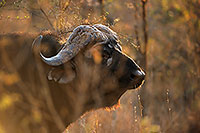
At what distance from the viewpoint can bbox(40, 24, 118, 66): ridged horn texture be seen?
4863 mm

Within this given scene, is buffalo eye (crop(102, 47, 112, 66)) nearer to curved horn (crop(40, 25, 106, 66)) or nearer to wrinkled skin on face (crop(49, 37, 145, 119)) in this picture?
wrinkled skin on face (crop(49, 37, 145, 119))

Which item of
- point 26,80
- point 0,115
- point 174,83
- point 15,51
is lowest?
point 174,83

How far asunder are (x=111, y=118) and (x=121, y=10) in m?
8.20

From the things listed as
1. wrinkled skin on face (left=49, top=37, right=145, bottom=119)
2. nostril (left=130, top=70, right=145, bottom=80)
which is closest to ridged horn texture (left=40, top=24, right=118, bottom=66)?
wrinkled skin on face (left=49, top=37, right=145, bottom=119)

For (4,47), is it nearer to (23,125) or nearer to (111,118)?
(23,125)

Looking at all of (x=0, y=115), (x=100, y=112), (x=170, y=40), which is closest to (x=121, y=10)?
(x=170, y=40)

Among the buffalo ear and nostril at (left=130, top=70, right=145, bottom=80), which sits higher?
the buffalo ear

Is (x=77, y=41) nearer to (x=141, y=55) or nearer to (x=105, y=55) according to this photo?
(x=105, y=55)

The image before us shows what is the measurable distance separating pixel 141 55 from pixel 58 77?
15.4ft

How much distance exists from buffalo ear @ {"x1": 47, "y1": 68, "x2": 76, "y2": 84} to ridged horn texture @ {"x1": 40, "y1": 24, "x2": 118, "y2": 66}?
13 cm

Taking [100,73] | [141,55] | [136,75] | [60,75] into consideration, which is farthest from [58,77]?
[141,55]

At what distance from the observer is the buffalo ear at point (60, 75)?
489cm

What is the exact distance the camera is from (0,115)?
4.57 m

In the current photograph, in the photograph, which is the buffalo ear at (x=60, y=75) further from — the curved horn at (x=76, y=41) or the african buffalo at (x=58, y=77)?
the curved horn at (x=76, y=41)
